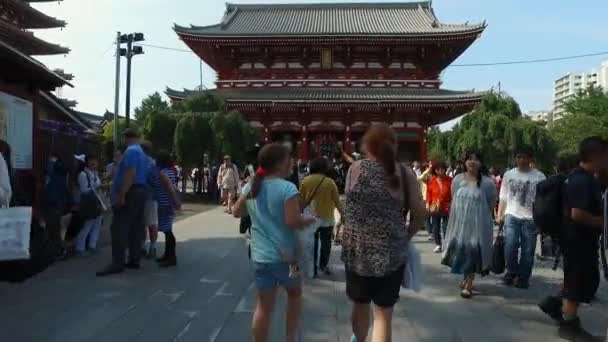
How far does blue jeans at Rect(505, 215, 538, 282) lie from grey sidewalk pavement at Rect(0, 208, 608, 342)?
250 millimetres

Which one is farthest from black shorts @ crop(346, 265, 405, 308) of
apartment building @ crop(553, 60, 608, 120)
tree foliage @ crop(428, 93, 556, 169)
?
apartment building @ crop(553, 60, 608, 120)

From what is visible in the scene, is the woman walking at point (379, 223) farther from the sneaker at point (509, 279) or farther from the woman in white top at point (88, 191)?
the woman in white top at point (88, 191)

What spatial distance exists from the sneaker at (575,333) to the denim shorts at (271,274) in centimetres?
244

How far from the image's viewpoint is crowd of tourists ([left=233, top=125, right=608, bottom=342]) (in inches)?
143

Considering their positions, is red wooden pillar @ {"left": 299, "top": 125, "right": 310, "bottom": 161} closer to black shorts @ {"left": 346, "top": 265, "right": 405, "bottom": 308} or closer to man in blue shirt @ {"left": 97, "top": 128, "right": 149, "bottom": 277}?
man in blue shirt @ {"left": 97, "top": 128, "right": 149, "bottom": 277}

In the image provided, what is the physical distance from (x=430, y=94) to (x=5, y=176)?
77.0 ft

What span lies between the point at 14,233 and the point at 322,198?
3.68 m

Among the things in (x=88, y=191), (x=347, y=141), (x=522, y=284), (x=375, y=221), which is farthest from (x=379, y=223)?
(x=347, y=141)

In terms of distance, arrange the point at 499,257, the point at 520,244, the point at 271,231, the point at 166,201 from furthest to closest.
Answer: the point at 166,201 → the point at 499,257 → the point at 520,244 → the point at 271,231

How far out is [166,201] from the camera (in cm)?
801

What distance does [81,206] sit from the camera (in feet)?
26.9

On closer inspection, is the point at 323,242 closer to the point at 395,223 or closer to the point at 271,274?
the point at 271,274

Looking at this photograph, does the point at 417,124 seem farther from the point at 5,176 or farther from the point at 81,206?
the point at 5,176

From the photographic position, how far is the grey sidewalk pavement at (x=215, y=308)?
4852 mm
